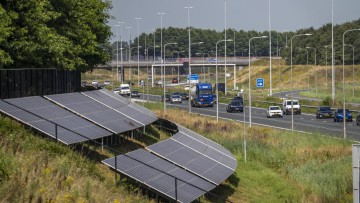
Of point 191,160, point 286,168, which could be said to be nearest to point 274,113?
point 286,168

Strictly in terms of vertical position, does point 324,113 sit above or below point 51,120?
below

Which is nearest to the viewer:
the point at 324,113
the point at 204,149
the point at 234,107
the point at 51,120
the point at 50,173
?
the point at 50,173

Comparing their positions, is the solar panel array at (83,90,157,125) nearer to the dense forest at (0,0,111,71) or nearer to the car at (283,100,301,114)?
the dense forest at (0,0,111,71)

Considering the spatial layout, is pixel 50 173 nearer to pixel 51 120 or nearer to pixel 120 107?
pixel 51 120

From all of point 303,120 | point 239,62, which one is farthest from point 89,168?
point 239,62

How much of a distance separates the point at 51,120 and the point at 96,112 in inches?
202

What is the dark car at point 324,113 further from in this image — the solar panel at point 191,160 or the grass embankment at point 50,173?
the grass embankment at point 50,173

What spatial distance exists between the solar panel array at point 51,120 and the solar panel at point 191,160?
2282mm

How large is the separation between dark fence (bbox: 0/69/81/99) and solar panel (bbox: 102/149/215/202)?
29.2 feet

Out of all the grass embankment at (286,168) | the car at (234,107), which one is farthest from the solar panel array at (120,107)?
the car at (234,107)

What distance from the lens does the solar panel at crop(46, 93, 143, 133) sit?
29516mm

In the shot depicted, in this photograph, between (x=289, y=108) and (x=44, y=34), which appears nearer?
(x=44, y=34)

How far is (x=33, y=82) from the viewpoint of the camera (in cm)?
3469

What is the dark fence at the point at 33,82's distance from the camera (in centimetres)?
3167
